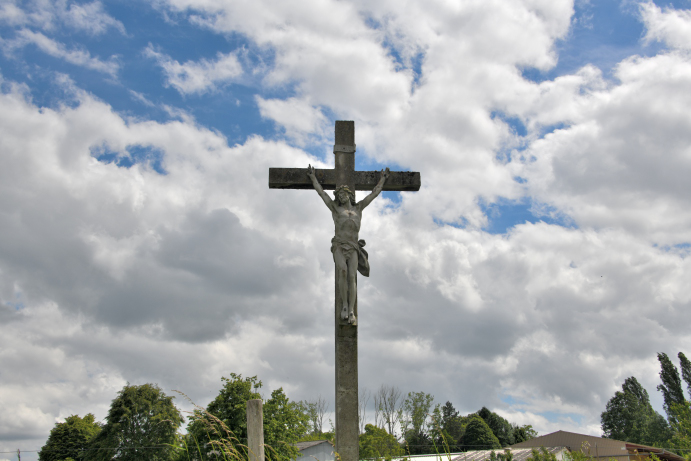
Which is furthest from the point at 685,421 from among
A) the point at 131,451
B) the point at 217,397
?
the point at 131,451

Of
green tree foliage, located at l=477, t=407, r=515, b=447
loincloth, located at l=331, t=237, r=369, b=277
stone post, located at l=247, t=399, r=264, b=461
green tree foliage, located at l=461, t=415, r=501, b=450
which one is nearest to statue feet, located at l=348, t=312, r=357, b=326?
loincloth, located at l=331, t=237, r=369, b=277

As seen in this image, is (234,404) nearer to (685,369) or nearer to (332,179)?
(332,179)

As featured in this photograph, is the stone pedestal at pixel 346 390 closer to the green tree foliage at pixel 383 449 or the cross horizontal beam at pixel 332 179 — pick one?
the green tree foliage at pixel 383 449

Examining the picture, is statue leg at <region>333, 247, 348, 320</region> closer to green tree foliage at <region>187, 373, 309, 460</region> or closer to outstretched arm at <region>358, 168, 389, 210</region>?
outstretched arm at <region>358, 168, 389, 210</region>

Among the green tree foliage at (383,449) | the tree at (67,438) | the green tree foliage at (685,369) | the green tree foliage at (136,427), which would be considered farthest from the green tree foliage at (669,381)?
the tree at (67,438)

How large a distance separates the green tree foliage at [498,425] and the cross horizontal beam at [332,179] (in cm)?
5245

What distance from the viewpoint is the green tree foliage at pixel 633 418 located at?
52.6 metres

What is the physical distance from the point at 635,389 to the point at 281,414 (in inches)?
2041

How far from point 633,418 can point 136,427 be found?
51.0 metres

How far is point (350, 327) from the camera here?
273 inches

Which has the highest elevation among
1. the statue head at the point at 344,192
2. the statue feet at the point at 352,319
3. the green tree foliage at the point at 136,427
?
the statue head at the point at 344,192

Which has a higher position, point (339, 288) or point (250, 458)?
point (339, 288)

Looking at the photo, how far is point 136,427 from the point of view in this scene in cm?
3797

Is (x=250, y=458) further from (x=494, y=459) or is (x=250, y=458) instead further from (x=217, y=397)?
(x=217, y=397)
